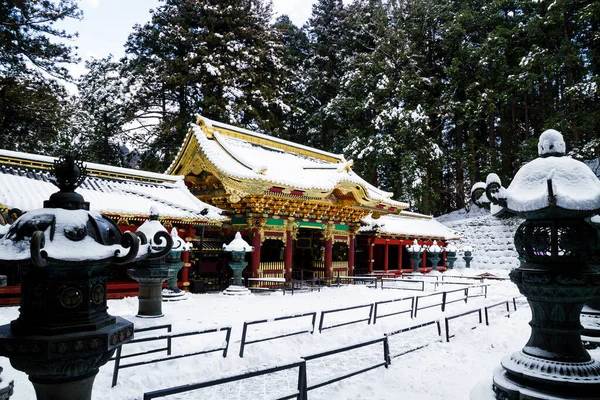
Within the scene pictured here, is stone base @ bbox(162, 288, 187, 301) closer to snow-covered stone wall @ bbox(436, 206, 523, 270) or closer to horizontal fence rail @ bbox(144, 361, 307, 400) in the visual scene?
horizontal fence rail @ bbox(144, 361, 307, 400)

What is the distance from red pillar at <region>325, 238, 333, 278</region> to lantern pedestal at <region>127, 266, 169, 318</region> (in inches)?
450

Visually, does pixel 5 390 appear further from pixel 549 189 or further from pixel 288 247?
pixel 288 247

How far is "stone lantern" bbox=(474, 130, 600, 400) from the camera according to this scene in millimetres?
4309

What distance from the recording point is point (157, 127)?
29.6 meters

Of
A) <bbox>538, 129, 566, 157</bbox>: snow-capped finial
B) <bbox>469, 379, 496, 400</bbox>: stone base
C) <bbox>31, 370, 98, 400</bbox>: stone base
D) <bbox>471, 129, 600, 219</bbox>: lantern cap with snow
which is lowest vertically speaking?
<bbox>469, 379, 496, 400</bbox>: stone base

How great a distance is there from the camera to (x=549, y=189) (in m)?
4.41

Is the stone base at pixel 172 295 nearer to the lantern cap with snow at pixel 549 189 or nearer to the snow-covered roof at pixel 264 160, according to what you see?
the snow-covered roof at pixel 264 160

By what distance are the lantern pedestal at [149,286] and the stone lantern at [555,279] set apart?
24.4 ft

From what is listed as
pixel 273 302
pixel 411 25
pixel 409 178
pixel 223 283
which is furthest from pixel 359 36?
pixel 273 302

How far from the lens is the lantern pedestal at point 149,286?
32.1 feet

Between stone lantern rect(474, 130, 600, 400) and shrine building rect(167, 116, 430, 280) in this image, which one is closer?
stone lantern rect(474, 130, 600, 400)

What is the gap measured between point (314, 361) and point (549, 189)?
524 centimetres


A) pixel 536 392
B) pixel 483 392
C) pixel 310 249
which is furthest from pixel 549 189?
pixel 310 249

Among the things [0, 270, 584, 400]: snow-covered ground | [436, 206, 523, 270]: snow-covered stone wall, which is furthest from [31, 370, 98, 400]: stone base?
[436, 206, 523, 270]: snow-covered stone wall
